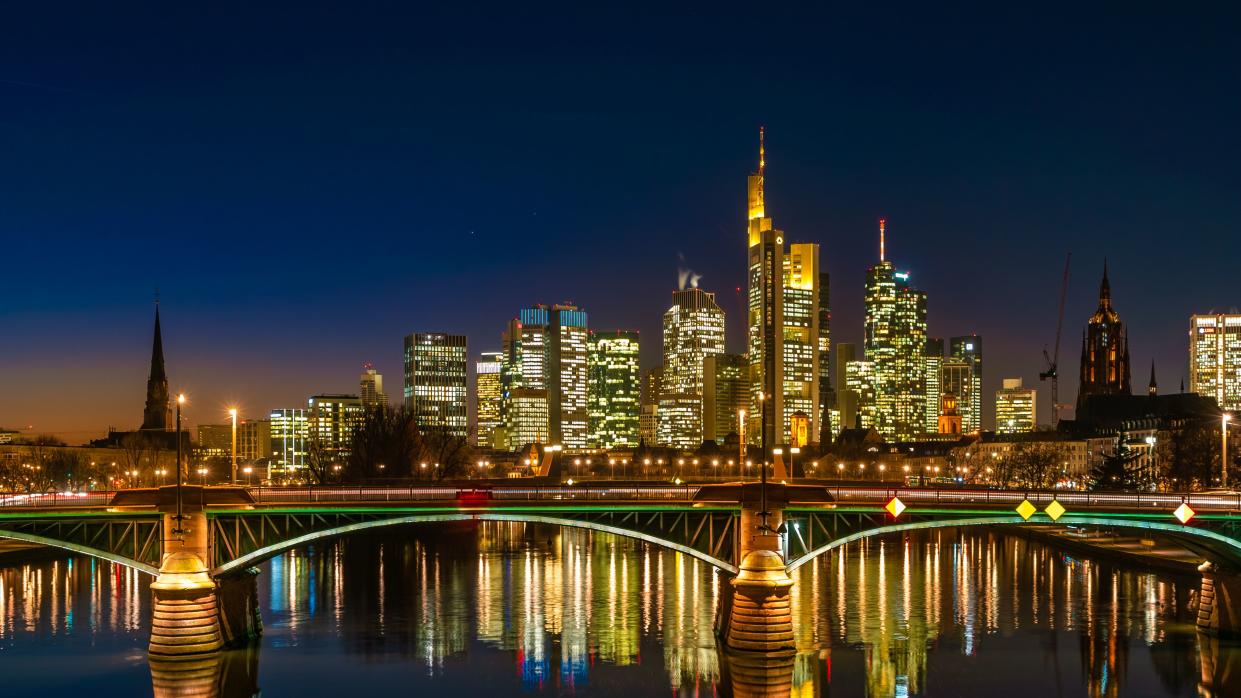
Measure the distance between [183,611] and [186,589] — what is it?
1.57 m

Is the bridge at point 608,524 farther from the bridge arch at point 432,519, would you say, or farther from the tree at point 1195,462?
the tree at point 1195,462

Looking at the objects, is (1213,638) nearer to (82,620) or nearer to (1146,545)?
(1146,545)

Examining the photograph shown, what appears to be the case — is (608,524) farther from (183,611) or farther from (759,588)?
(183,611)

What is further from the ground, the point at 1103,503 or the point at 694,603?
the point at 1103,503

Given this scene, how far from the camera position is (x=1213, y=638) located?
7788 centimetres

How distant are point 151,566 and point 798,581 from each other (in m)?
51.0

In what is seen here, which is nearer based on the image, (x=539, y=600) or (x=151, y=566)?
(x=151, y=566)

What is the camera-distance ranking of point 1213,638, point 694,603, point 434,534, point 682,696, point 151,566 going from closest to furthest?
point 682,696
point 151,566
point 1213,638
point 694,603
point 434,534

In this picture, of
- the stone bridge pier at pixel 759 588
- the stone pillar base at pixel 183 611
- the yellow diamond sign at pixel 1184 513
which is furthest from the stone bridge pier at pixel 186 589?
the yellow diamond sign at pixel 1184 513

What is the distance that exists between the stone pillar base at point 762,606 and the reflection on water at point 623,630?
1.60 m

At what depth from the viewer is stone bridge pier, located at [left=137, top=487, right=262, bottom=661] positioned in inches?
2808

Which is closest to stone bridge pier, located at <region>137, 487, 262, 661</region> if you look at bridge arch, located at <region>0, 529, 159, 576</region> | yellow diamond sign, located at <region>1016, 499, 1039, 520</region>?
bridge arch, located at <region>0, 529, 159, 576</region>

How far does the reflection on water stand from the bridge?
292cm

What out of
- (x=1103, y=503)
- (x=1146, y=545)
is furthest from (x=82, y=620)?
(x=1146, y=545)
